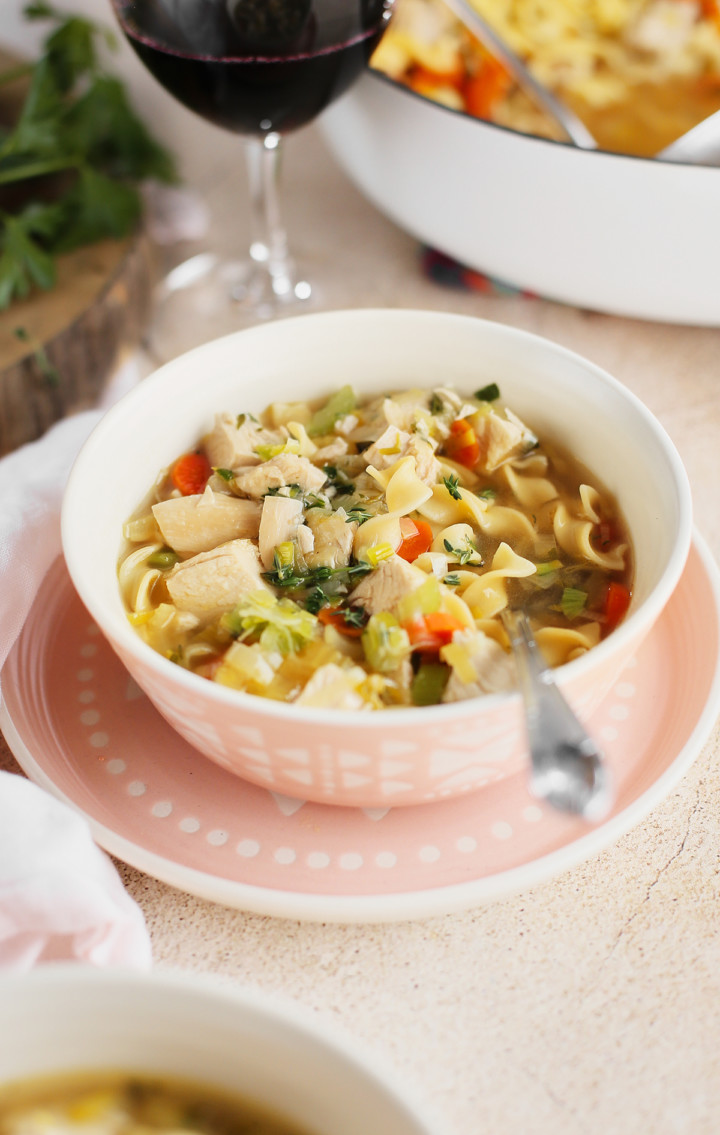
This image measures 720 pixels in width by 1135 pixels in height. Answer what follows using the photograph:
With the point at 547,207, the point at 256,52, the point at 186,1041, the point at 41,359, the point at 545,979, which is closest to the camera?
the point at 186,1041

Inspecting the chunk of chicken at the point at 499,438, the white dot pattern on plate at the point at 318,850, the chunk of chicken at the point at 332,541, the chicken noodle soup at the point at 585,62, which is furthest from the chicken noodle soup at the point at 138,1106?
the chicken noodle soup at the point at 585,62

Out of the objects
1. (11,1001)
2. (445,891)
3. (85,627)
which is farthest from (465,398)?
(11,1001)

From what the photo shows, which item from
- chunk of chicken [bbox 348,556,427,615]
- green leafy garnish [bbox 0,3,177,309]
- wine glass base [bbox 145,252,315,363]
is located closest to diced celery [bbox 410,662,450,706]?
chunk of chicken [bbox 348,556,427,615]

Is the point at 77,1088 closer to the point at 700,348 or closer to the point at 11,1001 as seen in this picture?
the point at 11,1001

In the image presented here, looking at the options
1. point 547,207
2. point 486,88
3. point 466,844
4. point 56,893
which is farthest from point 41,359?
point 466,844

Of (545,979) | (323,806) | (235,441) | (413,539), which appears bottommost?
(545,979)

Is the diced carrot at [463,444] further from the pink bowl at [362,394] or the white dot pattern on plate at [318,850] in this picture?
the white dot pattern on plate at [318,850]

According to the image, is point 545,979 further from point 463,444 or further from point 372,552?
point 463,444
